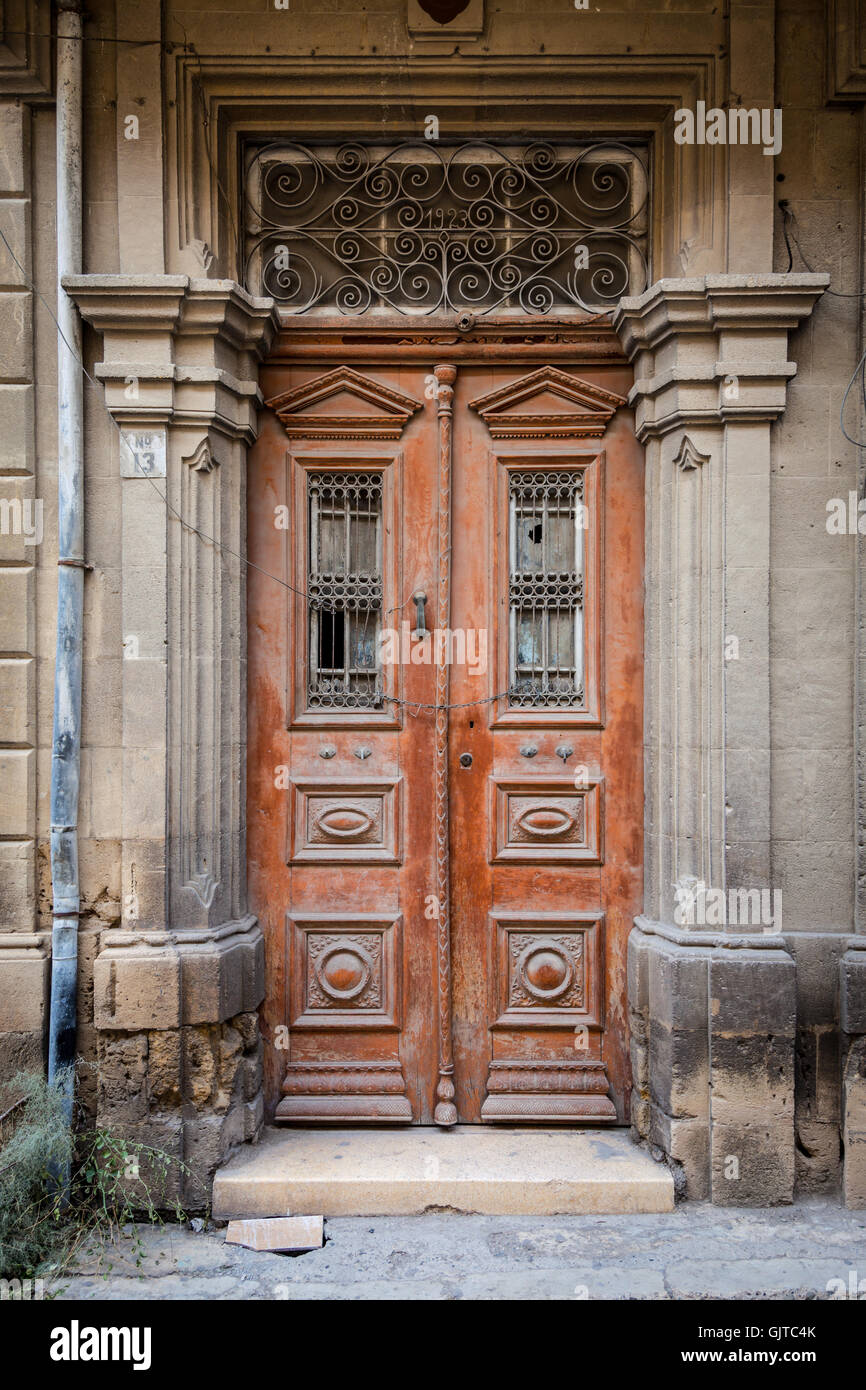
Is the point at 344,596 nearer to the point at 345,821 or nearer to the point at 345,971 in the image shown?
the point at 345,821

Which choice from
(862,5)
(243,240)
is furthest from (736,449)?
(243,240)

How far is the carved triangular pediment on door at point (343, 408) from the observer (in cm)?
418

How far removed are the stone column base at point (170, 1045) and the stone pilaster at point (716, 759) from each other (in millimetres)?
1798

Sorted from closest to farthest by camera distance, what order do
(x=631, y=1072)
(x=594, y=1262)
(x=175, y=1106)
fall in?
(x=594, y=1262) → (x=175, y=1106) → (x=631, y=1072)

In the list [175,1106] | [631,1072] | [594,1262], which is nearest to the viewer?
[594,1262]

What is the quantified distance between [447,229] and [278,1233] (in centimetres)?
436

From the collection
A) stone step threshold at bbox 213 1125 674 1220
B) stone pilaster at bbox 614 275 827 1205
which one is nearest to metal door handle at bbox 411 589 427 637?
Answer: stone pilaster at bbox 614 275 827 1205

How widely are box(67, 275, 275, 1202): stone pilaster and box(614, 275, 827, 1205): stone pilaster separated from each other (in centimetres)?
178

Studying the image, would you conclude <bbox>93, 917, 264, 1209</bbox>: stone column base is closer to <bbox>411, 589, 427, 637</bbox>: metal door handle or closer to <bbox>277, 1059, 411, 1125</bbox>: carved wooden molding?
<bbox>277, 1059, 411, 1125</bbox>: carved wooden molding

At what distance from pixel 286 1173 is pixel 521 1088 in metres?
1.09

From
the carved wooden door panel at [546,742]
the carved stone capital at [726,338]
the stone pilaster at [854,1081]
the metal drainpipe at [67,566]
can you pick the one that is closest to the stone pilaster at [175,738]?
the metal drainpipe at [67,566]

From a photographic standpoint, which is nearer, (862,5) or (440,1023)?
(862,5)

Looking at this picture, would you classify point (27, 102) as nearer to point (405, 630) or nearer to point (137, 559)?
point (137, 559)

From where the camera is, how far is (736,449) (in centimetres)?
384
